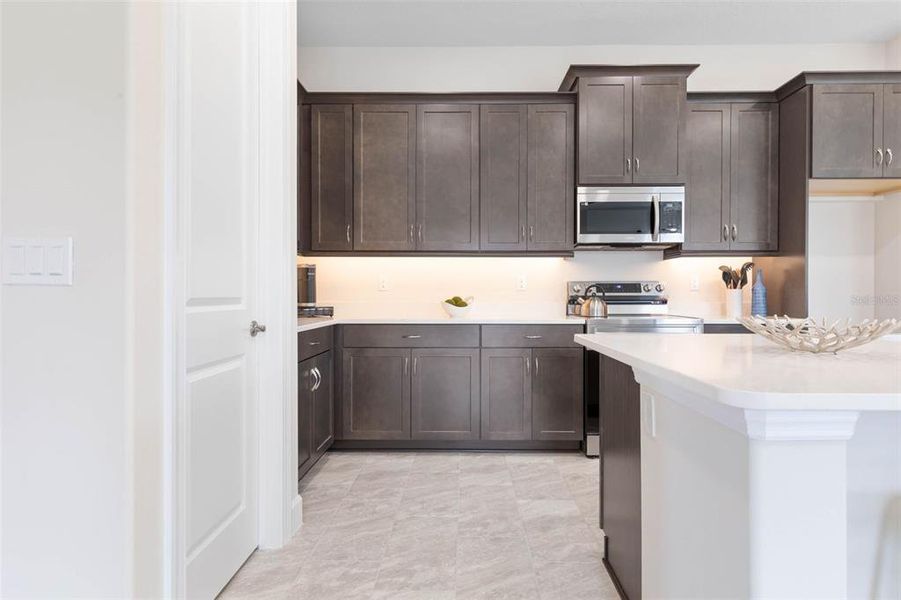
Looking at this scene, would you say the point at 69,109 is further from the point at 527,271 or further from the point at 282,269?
the point at 527,271

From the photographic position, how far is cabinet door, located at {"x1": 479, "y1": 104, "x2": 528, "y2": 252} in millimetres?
3939

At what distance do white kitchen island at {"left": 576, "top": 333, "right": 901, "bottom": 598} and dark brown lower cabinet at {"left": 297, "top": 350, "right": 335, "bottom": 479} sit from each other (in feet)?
6.47

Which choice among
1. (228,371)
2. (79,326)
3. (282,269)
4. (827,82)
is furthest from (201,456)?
(827,82)

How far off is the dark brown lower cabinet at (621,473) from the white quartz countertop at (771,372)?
0.26 m

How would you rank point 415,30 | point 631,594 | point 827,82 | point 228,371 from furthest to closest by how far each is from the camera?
1. point 415,30
2. point 827,82
3. point 228,371
4. point 631,594

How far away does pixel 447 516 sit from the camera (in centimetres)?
265

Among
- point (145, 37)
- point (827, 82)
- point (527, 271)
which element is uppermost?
point (827, 82)

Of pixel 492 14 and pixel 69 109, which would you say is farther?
pixel 492 14

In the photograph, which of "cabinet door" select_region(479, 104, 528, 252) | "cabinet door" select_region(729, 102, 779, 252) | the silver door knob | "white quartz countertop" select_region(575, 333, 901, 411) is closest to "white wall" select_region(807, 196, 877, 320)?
"cabinet door" select_region(729, 102, 779, 252)

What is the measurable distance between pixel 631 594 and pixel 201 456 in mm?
1489

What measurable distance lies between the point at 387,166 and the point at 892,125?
3406mm

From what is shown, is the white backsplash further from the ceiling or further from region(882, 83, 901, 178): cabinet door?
the ceiling

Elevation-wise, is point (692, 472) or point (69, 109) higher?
point (69, 109)

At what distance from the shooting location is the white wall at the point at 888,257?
12.6 feet
